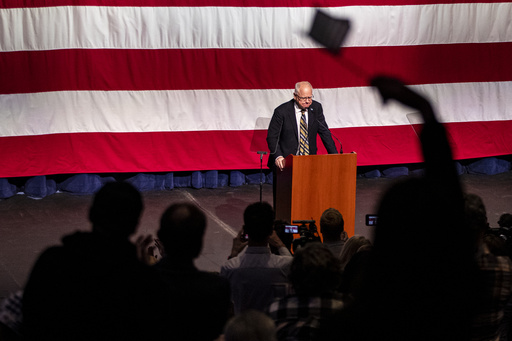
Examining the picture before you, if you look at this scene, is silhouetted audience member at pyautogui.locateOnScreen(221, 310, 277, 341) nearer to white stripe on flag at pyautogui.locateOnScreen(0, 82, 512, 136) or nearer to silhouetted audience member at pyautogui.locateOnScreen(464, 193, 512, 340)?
silhouetted audience member at pyautogui.locateOnScreen(464, 193, 512, 340)

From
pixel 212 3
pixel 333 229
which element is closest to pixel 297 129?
pixel 212 3

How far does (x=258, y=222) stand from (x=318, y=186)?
1957mm

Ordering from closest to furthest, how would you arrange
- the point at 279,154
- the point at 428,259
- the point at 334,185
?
the point at 428,259
the point at 334,185
the point at 279,154

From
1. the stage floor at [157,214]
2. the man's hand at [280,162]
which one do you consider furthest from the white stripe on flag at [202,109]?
the man's hand at [280,162]

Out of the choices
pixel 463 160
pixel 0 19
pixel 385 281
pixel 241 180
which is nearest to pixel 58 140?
pixel 0 19

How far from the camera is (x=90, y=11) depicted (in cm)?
619

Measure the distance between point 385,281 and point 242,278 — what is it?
156 centimetres

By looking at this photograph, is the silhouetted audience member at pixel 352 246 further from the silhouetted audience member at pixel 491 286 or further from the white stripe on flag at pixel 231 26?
the white stripe on flag at pixel 231 26

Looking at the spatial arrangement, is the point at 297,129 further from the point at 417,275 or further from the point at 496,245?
the point at 417,275

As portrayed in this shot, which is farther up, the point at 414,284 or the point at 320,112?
the point at 320,112

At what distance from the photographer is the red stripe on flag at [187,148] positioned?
6297 mm

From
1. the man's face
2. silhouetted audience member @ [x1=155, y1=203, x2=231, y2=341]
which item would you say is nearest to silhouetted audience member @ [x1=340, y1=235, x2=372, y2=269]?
silhouetted audience member @ [x1=155, y1=203, x2=231, y2=341]

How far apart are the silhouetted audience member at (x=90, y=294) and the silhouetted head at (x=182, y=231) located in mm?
271

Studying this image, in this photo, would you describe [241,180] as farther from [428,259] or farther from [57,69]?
[428,259]
